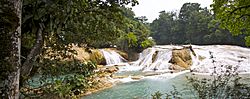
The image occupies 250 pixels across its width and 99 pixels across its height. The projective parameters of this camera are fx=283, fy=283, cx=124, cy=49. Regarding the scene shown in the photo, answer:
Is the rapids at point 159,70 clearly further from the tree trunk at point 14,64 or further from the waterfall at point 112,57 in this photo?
the tree trunk at point 14,64

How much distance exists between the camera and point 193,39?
143ft

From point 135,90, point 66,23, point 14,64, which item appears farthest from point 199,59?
point 14,64

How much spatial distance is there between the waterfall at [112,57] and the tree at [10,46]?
23.7m

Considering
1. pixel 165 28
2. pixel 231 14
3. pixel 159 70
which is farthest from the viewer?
pixel 165 28

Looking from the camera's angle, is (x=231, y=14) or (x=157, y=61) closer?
(x=231, y=14)

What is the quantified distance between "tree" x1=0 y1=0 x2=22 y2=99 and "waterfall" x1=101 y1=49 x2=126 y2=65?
23.7 m

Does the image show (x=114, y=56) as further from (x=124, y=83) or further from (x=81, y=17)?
→ (x=81, y=17)

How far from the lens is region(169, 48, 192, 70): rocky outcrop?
19867 millimetres

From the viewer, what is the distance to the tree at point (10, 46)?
191cm

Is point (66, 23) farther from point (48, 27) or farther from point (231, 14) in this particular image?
point (231, 14)

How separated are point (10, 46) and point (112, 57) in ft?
80.8

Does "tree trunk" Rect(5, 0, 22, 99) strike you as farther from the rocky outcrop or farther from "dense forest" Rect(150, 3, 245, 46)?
"dense forest" Rect(150, 3, 245, 46)

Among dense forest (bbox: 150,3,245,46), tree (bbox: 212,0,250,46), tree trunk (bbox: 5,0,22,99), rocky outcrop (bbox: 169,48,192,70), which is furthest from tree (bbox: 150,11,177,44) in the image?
tree trunk (bbox: 5,0,22,99)

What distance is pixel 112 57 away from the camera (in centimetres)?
2655
